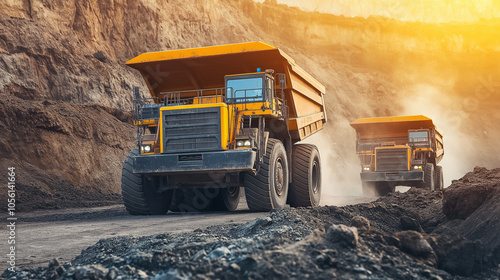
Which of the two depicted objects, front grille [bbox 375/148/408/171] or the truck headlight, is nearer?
the truck headlight

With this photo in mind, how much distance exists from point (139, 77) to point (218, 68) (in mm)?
16699

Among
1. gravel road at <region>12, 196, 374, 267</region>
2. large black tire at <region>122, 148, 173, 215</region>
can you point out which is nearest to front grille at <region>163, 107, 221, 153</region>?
large black tire at <region>122, 148, 173, 215</region>

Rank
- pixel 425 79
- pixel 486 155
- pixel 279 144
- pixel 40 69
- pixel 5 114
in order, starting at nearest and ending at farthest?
pixel 279 144 < pixel 5 114 < pixel 40 69 < pixel 486 155 < pixel 425 79

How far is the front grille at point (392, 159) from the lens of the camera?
19.0 metres

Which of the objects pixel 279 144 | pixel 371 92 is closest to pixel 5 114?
pixel 279 144

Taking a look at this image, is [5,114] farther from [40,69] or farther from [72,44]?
[72,44]

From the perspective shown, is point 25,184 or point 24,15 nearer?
point 25,184

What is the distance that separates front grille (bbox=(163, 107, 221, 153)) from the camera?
9.12 meters

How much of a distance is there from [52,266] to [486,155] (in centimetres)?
4508

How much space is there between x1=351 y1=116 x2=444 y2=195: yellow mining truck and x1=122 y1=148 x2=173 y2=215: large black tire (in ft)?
35.6

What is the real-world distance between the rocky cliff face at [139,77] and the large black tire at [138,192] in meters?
6.82

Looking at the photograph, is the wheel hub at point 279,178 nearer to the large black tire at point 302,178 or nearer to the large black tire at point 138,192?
the large black tire at point 302,178

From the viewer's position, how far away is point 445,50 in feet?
181

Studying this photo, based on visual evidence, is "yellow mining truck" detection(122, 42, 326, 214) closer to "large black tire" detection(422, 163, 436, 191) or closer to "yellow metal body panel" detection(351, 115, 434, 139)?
"yellow metal body panel" detection(351, 115, 434, 139)
